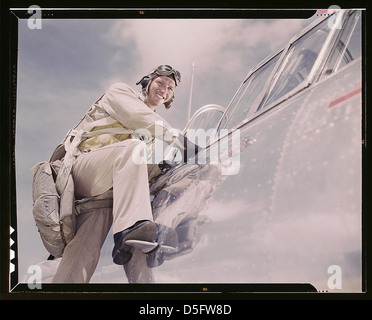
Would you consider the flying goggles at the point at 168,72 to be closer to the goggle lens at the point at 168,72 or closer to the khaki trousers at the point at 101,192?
the goggle lens at the point at 168,72

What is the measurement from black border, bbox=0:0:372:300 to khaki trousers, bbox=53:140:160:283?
0.08m

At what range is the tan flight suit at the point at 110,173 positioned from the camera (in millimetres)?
2199

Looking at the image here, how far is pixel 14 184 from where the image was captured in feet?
7.41

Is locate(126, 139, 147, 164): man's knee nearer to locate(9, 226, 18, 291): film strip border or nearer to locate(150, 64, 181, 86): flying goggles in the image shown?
locate(150, 64, 181, 86): flying goggles

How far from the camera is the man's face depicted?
2301mm

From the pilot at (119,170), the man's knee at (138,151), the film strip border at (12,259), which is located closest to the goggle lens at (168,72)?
the pilot at (119,170)

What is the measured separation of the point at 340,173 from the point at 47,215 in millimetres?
1060

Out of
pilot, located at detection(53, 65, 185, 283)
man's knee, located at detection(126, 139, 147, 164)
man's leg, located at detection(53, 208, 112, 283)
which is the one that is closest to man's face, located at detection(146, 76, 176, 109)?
pilot, located at detection(53, 65, 185, 283)

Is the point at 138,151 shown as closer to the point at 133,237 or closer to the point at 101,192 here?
the point at 101,192

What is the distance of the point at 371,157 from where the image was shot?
214 centimetres

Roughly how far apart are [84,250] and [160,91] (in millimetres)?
661

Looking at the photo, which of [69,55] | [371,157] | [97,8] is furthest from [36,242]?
[371,157]

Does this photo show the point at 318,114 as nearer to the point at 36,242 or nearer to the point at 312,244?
the point at 312,244

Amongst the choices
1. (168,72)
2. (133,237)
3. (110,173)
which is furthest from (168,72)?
(133,237)
